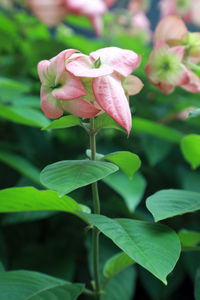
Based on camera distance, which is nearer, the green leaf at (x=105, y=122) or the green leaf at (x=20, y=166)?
the green leaf at (x=105, y=122)

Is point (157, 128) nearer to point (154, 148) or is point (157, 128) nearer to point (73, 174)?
point (154, 148)

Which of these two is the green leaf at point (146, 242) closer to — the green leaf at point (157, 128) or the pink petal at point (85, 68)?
the pink petal at point (85, 68)

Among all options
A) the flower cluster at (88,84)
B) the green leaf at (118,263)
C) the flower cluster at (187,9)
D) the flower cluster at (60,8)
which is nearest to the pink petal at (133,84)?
the flower cluster at (88,84)

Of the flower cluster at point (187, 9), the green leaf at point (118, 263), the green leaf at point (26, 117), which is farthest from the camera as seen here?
the flower cluster at point (187, 9)

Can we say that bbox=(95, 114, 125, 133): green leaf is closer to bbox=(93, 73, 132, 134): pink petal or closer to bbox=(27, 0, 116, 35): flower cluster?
bbox=(93, 73, 132, 134): pink petal

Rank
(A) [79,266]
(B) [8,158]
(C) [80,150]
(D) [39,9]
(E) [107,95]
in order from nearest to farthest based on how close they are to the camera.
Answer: (E) [107,95] < (B) [8,158] < (A) [79,266] < (C) [80,150] < (D) [39,9]

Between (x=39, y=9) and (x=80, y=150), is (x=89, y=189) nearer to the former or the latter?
(x=80, y=150)

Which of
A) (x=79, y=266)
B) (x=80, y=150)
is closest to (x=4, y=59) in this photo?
(x=80, y=150)

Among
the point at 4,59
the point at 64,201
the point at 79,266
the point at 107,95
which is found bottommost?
the point at 79,266
